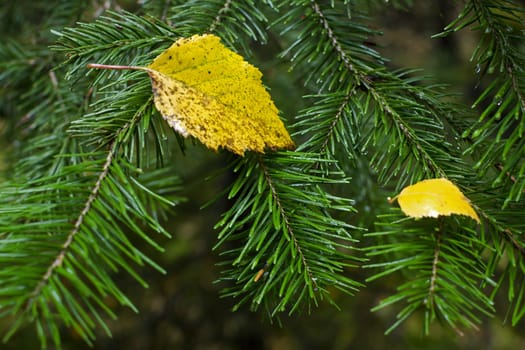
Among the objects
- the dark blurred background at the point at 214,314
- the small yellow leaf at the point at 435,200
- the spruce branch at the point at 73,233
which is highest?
the spruce branch at the point at 73,233

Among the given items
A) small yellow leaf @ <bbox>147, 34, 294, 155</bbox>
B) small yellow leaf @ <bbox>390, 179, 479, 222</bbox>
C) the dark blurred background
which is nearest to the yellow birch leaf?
small yellow leaf @ <bbox>147, 34, 294, 155</bbox>

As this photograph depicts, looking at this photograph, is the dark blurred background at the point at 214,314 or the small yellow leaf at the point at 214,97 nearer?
the small yellow leaf at the point at 214,97

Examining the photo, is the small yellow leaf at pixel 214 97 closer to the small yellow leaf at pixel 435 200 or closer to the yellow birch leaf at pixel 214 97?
the yellow birch leaf at pixel 214 97

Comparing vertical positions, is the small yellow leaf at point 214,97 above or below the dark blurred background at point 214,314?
above

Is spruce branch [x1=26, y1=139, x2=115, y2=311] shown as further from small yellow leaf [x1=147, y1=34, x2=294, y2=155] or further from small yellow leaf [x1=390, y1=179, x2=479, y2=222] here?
small yellow leaf [x1=390, y1=179, x2=479, y2=222]

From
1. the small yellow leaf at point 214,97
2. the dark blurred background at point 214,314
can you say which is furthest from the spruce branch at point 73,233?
the dark blurred background at point 214,314

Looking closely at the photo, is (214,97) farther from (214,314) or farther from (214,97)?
(214,314)
